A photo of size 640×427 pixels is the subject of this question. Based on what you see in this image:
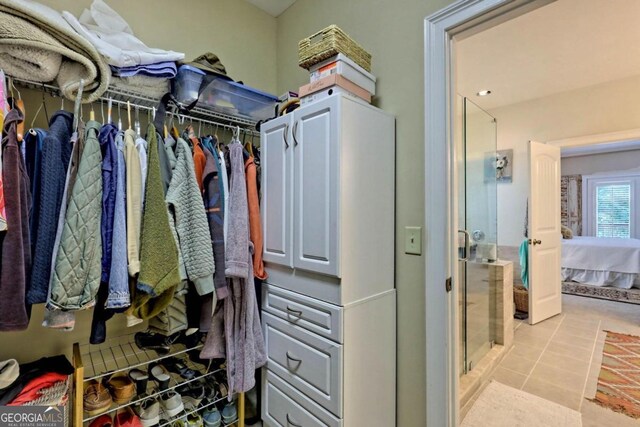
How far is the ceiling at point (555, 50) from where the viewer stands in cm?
212

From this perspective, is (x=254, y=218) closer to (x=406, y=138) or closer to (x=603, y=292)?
(x=406, y=138)

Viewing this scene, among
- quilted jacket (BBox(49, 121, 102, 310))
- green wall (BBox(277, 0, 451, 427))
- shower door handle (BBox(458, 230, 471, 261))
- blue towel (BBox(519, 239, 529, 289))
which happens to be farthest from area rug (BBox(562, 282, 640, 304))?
quilted jacket (BBox(49, 121, 102, 310))

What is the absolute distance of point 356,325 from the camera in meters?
1.23

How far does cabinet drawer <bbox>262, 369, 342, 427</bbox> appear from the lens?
1269mm

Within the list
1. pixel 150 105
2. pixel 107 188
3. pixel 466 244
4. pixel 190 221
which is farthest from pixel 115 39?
pixel 466 244

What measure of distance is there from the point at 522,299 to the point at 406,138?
3.22 metres

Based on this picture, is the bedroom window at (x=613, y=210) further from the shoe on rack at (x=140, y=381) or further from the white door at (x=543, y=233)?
the shoe on rack at (x=140, y=381)

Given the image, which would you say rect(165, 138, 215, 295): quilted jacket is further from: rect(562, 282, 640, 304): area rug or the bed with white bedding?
the bed with white bedding

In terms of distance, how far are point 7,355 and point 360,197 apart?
163 cm

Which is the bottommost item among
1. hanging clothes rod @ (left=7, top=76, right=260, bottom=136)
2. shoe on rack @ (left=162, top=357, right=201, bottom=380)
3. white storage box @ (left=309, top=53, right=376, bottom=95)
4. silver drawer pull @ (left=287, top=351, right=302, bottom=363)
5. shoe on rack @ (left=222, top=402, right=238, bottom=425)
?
shoe on rack @ (left=222, top=402, right=238, bottom=425)

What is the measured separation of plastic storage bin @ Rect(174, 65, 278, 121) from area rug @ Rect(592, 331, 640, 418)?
2912 mm

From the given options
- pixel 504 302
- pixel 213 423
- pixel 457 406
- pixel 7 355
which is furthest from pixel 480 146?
pixel 7 355

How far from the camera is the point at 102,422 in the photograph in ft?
4.39

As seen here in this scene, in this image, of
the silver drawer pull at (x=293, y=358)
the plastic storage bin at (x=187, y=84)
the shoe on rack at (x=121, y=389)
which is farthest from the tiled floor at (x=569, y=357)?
the plastic storage bin at (x=187, y=84)
